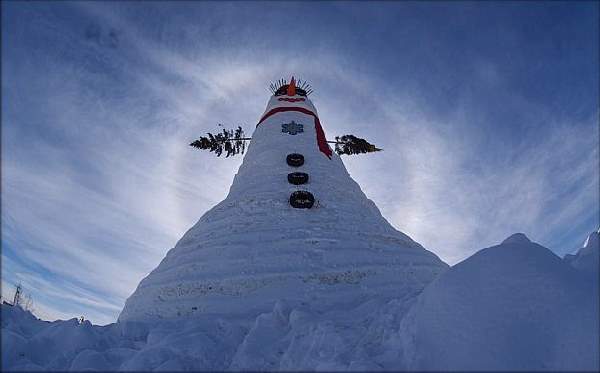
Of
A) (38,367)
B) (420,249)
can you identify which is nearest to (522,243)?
(420,249)

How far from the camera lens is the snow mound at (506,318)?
13.6 ft

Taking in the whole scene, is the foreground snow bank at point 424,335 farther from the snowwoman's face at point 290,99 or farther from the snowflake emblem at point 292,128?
the snowwoman's face at point 290,99

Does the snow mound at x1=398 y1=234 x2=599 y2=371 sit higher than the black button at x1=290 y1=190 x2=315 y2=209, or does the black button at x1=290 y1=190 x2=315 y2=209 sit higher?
the black button at x1=290 y1=190 x2=315 y2=209

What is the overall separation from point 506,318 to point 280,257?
4412mm

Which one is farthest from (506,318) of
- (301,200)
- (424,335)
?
(301,200)

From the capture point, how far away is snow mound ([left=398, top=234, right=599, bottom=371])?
13.6 ft

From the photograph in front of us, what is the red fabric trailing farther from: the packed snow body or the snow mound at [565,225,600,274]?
the snow mound at [565,225,600,274]

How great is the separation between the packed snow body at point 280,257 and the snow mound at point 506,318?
243 centimetres

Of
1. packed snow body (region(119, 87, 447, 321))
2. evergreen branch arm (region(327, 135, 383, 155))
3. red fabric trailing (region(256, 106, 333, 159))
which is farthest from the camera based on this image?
evergreen branch arm (region(327, 135, 383, 155))

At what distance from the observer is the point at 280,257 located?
8.09 meters

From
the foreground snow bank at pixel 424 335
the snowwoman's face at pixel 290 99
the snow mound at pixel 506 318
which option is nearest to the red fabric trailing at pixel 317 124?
the snowwoman's face at pixel 290 99

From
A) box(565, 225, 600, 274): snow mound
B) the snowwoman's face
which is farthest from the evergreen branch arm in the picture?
box(565, 225, 600, 274): snow mound

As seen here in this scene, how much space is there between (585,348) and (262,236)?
226 inches

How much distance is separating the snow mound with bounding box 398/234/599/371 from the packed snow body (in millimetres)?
2430
